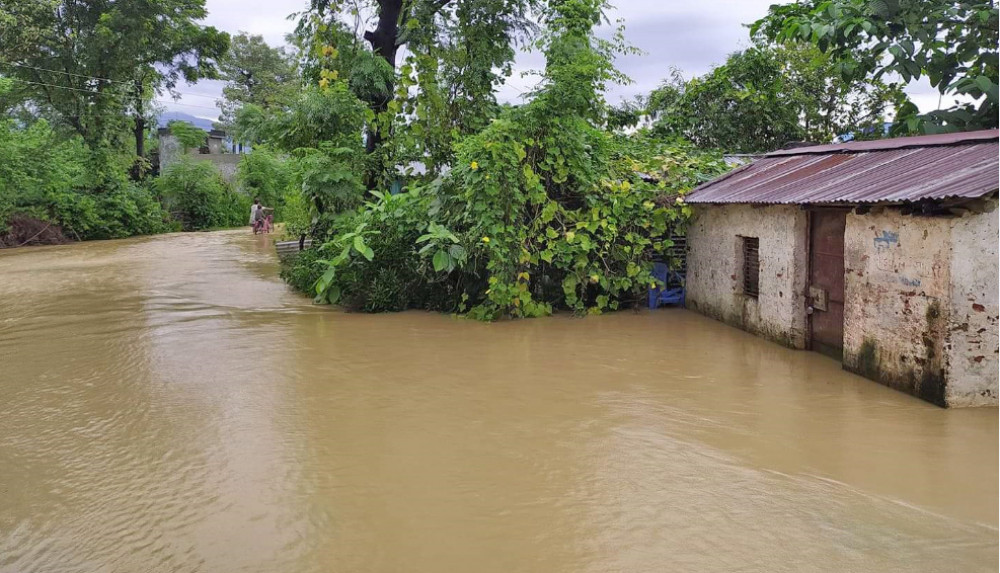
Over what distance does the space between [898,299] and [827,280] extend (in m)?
1.60

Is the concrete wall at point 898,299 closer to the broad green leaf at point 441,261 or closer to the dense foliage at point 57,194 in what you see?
the broad green leaf at point 441,261

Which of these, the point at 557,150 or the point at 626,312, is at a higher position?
the point at 557,150

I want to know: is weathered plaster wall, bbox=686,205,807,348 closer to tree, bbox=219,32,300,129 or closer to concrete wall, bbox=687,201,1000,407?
concrete wall, bbox=687,201,1000,407

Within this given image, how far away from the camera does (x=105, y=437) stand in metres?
6.03

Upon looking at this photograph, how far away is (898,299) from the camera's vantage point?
6.74 meters

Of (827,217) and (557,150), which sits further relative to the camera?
(557,150)

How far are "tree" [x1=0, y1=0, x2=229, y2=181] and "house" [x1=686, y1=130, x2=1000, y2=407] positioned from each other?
24.3m

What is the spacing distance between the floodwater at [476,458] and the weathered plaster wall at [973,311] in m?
0.24

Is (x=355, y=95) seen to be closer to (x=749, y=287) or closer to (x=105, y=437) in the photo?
(x=749, y=287)

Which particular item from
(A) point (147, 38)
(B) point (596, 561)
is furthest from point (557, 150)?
(A) point (147, 38)

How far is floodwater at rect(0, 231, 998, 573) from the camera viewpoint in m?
4.06

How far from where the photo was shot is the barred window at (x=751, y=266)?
9734mm

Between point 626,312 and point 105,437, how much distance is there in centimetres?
747

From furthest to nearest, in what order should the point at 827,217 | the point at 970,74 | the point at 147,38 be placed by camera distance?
the point at 147,38, the point at 970,74, the point at 827,217
